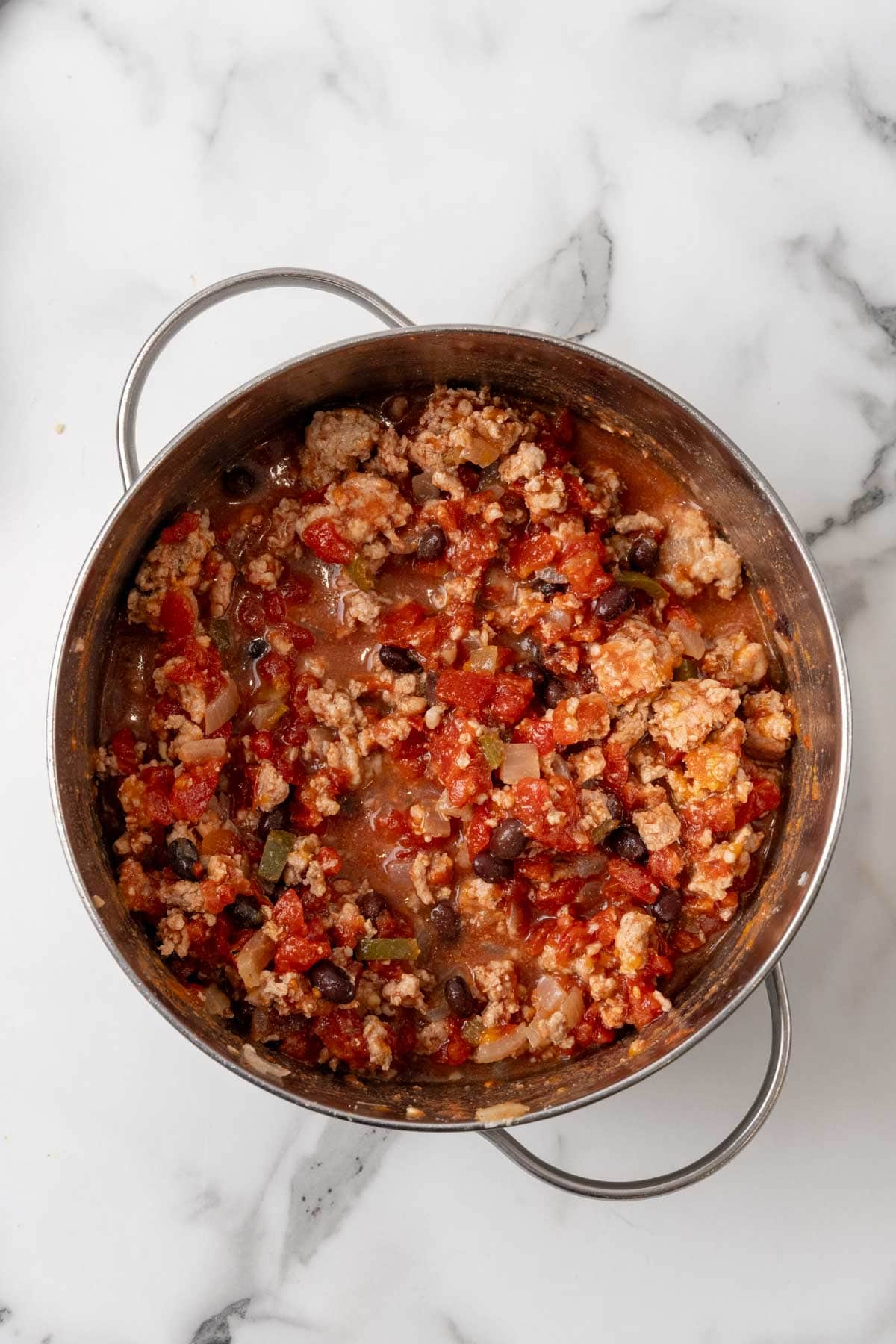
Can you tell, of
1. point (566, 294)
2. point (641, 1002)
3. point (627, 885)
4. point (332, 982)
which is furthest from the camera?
point (566, 294)

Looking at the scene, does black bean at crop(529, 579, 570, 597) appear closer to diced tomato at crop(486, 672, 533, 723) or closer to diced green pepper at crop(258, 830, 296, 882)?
diced tomato at crop(486, 672, 533, 723)

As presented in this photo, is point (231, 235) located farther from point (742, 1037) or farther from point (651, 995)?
point (742, 1037)

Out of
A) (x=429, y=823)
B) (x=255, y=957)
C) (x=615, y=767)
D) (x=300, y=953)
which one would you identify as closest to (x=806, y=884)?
(x=615, y=767)

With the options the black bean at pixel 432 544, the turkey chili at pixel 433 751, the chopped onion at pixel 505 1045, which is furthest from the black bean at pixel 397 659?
the chopped onion at pixel 505 1045

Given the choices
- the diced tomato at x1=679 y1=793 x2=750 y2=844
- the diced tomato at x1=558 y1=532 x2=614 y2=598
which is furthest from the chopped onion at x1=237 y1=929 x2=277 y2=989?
the diced tomato at x1=558 y1=532 x2=614 y2=598

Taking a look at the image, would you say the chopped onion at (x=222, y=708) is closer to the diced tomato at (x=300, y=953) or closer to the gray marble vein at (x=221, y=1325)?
the diced tomato at (x=300, y=953)

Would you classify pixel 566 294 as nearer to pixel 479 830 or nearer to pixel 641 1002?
pixel 479 830
